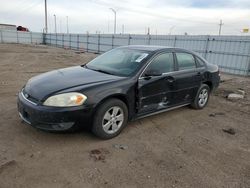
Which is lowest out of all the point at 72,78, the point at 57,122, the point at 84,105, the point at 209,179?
the point at 209,179

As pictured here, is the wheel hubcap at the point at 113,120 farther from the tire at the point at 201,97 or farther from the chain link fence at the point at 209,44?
the chain link fence at the point at 209,44

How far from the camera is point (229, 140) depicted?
3.87 m

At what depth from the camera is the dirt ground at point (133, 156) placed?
2.64 m

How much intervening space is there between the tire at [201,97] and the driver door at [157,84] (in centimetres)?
106

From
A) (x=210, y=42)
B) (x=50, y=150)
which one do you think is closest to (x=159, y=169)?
(x=50, y=150)

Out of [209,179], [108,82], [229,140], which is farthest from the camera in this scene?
[229,140]

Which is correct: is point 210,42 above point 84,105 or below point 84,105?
above

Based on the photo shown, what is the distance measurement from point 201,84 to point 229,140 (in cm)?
170

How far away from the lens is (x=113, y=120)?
11.8 ft

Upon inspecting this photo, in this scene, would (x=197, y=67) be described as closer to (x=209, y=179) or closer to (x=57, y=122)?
(x=209, y=179)

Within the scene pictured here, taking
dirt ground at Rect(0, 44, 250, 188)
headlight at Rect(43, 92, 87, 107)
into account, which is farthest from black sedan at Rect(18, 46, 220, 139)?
dirt ground at Rect(0, 44, 250, 188)

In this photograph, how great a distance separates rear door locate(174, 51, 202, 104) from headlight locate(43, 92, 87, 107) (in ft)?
7.00

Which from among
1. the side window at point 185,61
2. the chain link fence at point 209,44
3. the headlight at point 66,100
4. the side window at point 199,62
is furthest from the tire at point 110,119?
the chain link fence at point 209,44

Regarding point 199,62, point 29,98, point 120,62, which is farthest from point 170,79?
point 29,98
